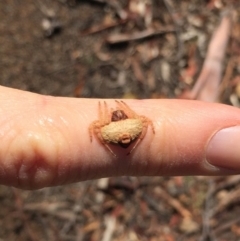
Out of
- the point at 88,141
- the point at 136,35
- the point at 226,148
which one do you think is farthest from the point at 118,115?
the point at 136,35

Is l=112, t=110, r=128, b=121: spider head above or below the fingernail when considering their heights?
above

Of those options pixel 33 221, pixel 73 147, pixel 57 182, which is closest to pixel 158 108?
pixel 73 147

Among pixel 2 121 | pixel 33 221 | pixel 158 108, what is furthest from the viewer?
pixel 33 221

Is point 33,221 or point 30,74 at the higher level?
point 30,74

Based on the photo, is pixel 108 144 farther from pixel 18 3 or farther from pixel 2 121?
pixel 18 3

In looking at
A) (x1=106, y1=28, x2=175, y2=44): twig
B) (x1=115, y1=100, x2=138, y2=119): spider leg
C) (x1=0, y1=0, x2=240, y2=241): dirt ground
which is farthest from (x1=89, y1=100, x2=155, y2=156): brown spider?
(x1=106, y1=28, x2=175, y2=44): twig

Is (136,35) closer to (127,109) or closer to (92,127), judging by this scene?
(127,109)

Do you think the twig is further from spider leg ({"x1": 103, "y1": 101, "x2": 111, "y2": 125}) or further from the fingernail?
the fingernail
